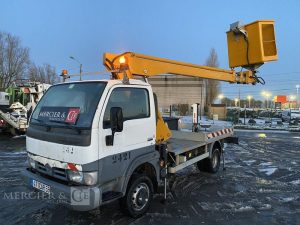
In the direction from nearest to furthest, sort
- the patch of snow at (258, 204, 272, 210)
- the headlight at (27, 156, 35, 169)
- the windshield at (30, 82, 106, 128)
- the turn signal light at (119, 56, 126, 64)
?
the windshield at (30, 82, 106, 128) < the headlight at (27, 156, 35, 169) < the turn signal light at (119, 56, 126, 64) < the patch of snow at (258, 204, 272, 210)

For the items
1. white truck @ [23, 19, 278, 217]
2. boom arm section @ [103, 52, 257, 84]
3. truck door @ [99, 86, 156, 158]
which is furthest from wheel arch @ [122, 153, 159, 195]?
boom arm section @ [103, 52, 257, 84]

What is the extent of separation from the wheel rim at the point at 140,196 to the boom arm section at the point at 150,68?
1.98 meters

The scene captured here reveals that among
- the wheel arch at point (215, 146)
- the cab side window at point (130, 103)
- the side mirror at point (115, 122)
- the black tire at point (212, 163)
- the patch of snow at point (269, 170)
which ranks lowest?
the patch of snow at point (269, 170)

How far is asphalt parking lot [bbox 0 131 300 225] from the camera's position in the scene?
16.9 feet

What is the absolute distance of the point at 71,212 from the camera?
5340mm

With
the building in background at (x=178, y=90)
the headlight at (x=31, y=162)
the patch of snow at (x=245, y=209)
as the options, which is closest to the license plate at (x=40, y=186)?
the headlight at (x=31, y=162)

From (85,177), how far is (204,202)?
2923 millimetres

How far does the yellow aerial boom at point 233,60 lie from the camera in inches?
230

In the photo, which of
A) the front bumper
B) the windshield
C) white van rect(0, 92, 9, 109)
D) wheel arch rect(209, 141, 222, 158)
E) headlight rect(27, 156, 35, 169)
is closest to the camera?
the front bumper

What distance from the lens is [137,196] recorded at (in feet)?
16.7

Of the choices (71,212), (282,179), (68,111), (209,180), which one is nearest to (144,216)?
(71,212)

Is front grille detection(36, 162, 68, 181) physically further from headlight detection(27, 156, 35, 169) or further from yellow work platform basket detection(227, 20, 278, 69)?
yellow work platform basket detection(227, 20, 278, 69)

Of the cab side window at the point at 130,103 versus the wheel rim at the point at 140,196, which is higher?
the cab side window at the point at 130,103

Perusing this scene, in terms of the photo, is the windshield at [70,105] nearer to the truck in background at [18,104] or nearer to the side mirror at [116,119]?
the side mirror at [116,119]
